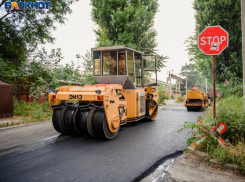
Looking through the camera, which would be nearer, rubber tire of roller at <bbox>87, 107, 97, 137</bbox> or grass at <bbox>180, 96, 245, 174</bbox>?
grass at <bbox>180, 96, 245, 174</bbox>

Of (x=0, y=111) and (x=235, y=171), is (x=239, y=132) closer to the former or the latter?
(x=235, y=171)

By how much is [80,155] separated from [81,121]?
4.25 ft

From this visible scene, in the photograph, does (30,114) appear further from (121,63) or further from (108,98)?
(108,98)

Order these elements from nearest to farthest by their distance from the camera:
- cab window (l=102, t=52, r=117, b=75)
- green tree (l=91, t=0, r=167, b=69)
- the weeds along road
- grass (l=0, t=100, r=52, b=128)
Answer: the weeds along road → cab window (l=102, t=52, r=117, b=75) → grass (l=0, t=100, r=52, b=128) → green tree (l=91, t=0, r=167, b=69)

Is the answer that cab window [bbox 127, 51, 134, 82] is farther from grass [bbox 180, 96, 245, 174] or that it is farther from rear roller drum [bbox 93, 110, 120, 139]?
grass [bbox 180, 96, 245, 174]

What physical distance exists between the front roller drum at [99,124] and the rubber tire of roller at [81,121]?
226 mm

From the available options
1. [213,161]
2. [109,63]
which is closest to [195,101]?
[109,63]

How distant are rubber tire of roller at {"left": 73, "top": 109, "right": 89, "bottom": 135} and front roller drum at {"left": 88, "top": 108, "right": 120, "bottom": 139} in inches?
8.9

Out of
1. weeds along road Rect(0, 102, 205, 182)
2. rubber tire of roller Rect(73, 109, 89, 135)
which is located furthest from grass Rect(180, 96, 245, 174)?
rubber tire of roller Rect(73, 109, 89, 135)

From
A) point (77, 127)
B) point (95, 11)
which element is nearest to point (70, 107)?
point (77, 127)

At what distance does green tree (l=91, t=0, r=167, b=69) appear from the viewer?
18281 mm

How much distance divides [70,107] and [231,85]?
31.1 feet

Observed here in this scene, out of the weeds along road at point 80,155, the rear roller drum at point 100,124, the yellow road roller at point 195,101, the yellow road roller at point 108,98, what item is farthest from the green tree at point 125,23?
the rear roller drum at point 100,124

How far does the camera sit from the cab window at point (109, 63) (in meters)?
7.54
